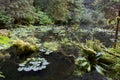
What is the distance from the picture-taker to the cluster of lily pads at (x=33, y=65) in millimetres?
6137

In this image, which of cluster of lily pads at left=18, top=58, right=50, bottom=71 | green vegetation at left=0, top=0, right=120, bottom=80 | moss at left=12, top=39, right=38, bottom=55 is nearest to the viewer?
cluster of lily pads at left=18, top=58, right=50, bottom=71

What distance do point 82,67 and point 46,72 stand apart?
42.1 inches

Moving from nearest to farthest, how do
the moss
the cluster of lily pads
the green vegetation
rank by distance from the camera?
the cluster of lily pads → the green vegetation → the moss

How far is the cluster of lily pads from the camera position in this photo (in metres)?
6.14

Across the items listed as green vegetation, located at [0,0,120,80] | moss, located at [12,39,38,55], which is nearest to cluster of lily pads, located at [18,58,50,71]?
green vegetation, located at [0,0,120,80]

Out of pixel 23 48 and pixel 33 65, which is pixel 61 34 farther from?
pixel 33 65

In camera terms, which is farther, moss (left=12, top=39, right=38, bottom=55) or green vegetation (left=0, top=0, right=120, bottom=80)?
moss (left=12, top=39, right=38, bottom=55)

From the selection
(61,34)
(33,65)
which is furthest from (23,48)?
(61,34)

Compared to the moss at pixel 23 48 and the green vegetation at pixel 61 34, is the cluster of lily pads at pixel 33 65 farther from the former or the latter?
the moss at pixel 23 48

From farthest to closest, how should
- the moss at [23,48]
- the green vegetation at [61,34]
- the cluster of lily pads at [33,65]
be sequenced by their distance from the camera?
the moss at [23,48], the green vegetation at [61,34], the cluster of lily pads at [33,65]

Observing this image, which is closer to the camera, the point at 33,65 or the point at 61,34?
the point at 33,65

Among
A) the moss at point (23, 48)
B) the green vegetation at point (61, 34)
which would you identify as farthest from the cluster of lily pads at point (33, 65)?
the moss at point (23, 48)

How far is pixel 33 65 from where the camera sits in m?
6.34

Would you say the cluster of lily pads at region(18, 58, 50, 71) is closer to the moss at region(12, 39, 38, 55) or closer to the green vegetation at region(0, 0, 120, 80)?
the green vegetation at region(0, 0, 120, 80)
